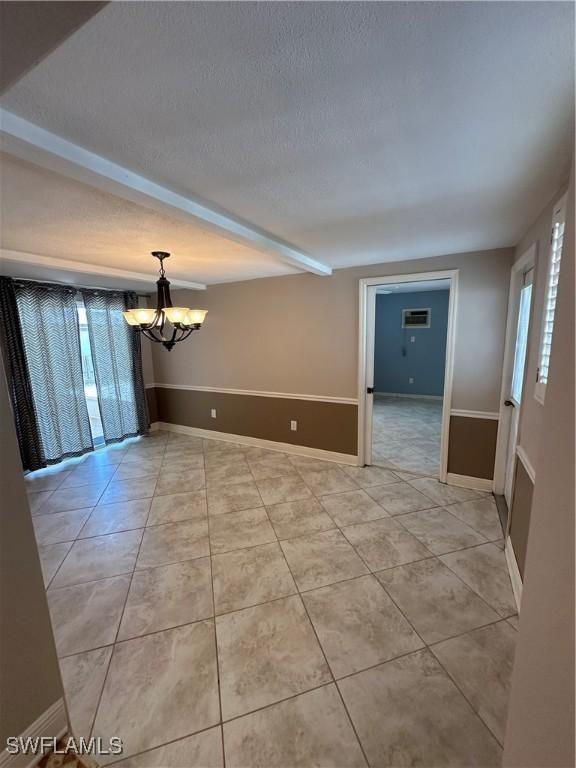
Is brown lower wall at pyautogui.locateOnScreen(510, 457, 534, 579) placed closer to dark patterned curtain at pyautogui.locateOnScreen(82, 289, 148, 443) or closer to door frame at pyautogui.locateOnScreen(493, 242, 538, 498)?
door frame at pyautogui.locateOnScreen(493, 242, 538, 498)

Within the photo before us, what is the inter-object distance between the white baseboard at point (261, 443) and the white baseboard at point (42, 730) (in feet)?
9.78

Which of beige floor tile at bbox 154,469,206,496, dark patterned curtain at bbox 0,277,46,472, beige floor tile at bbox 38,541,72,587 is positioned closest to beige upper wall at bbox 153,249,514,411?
beige floor tile at bbox 154,469,206,496

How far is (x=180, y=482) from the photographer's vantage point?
11.1ft

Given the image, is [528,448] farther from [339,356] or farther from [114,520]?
[114,520]

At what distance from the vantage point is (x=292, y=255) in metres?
2.57

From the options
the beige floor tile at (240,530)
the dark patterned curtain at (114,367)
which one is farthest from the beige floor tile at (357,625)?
the dark patterned curtain at (114,367)

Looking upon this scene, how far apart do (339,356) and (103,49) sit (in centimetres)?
303

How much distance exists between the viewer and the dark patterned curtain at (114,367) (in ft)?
13.7

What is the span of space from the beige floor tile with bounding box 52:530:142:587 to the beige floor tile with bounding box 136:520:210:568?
79 mm

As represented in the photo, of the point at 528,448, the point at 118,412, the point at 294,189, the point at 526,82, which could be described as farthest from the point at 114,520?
the point at 526,82

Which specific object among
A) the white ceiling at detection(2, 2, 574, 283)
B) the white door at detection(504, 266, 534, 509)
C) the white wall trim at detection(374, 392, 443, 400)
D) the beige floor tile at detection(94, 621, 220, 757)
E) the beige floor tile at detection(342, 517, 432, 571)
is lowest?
the beige floor tile at detection(94, 621, 220, 757)

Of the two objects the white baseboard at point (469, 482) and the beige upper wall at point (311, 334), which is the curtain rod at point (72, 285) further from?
the white baseboard at point (469, 482)

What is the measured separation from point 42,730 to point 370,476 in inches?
114

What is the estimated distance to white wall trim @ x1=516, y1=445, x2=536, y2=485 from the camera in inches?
65.8
